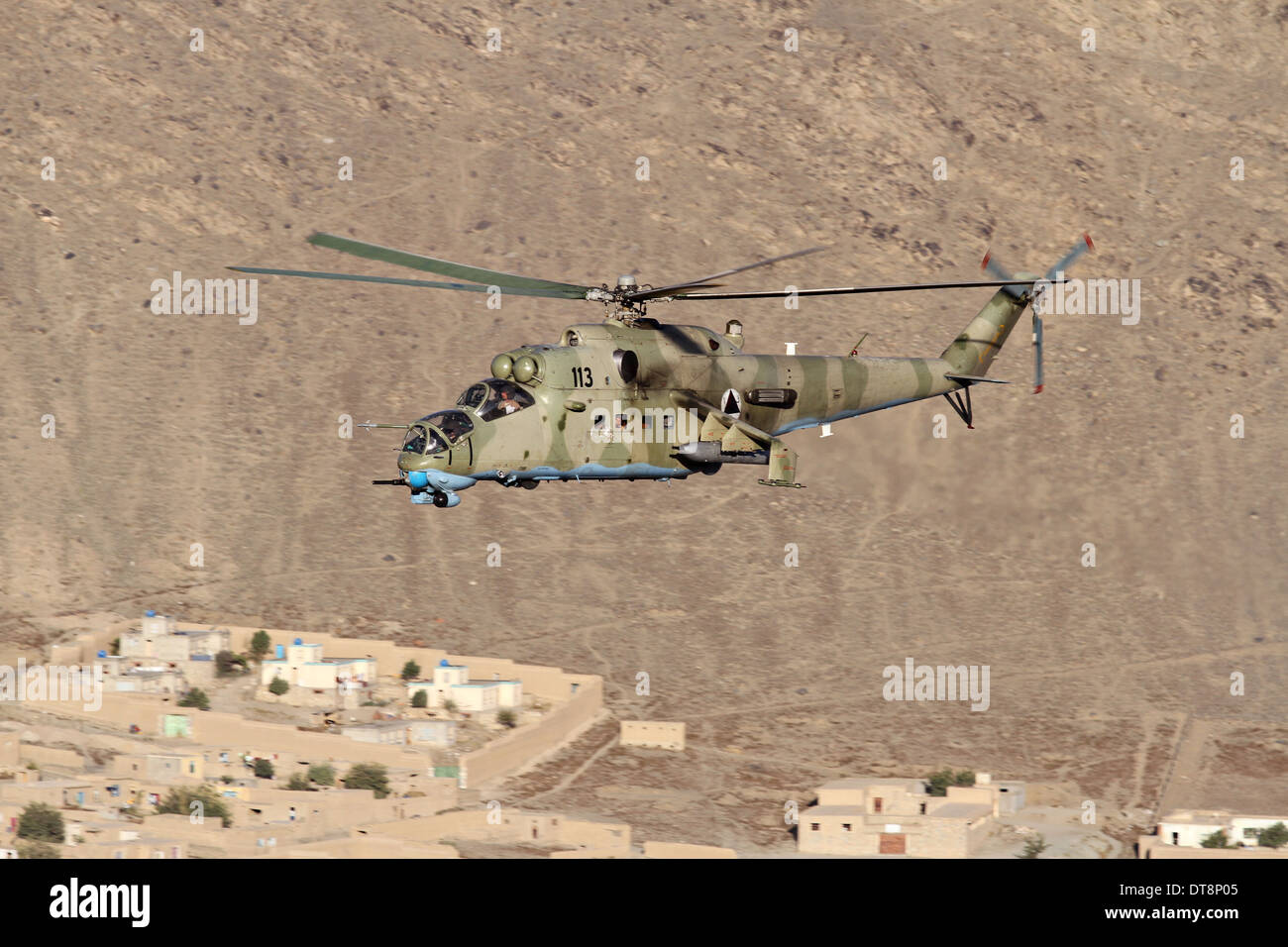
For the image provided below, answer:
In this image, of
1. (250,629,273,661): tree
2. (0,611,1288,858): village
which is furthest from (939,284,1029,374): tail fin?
(250,629,273,661): tree

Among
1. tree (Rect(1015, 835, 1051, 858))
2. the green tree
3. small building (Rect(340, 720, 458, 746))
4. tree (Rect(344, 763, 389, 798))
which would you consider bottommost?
tree (Rect(1015, 835, 1051, 858))

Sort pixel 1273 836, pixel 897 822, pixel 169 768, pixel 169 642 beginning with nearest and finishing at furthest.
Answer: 1. pixel 1273 836
2. pixel 897 822
3. pixel 169 768
4. pixel 169 642

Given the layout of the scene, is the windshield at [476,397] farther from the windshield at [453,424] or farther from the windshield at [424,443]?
the windshield at [424,443]

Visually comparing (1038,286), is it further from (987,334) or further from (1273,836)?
(1273,836)

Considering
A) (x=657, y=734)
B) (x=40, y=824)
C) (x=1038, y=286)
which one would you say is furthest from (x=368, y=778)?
(x=1038, y=286)

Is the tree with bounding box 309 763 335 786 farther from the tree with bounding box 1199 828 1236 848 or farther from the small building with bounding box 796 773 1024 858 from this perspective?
the tree with bounding box 1199 828 1236 848

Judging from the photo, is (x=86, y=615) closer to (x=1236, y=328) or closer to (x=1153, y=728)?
(x=1153, y=728)
